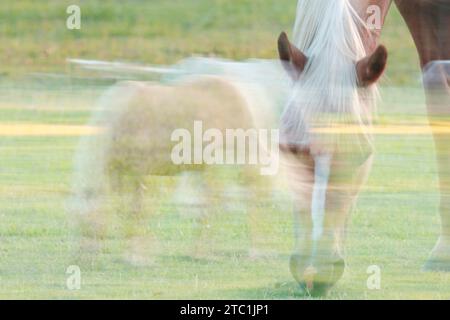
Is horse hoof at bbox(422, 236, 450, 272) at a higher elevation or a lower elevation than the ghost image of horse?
lower

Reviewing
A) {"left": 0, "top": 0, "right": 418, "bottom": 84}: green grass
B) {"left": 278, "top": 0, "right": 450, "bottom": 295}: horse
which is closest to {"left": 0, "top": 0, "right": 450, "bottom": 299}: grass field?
{"left": 0, "top": 0, "right": 418, "bottom": 84}: green grass

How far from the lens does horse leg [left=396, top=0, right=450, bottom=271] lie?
306 centimetres

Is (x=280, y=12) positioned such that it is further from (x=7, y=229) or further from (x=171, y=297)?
(x=171, y=297)

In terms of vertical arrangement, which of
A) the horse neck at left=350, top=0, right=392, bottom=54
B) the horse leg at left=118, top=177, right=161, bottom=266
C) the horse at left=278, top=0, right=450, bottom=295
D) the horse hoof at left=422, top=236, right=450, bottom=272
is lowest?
the horse hoof at left=422, top=236, right=450, bottom=272

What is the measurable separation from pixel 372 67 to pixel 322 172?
0.91 ft

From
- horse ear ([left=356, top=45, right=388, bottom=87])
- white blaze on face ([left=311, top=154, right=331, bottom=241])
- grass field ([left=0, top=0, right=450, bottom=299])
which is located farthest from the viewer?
grass field ([left=0, top=0, right=450, bottom=299])

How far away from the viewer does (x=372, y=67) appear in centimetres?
242

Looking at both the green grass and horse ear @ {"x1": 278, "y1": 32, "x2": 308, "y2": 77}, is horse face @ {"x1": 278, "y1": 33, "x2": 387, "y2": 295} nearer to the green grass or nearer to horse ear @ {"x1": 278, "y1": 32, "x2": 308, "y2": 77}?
horse ear @ {"x1": 278, "y1": 32, "x2": 308, "y2": 77}

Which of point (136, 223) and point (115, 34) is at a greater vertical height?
point (115, 34)

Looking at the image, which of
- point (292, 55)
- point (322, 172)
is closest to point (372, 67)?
point (292, 55)

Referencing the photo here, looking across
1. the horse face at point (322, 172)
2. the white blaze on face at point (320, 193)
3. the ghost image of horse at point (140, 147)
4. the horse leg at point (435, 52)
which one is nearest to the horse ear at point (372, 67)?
the horse face at point (322, 172)

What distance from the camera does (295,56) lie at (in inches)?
96.9

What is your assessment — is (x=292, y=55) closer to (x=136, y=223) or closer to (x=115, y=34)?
(x=136, y=223)

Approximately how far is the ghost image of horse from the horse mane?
1.13ft
